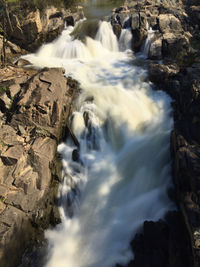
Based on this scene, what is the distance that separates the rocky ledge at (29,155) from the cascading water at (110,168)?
1.68 ft

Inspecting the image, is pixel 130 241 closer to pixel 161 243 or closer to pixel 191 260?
pixel 161 243

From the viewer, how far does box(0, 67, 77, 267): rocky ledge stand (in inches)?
227

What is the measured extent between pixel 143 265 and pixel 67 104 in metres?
6.26

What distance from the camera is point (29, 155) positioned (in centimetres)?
681

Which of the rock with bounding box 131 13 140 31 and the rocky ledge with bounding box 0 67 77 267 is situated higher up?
the rock with bounding box 131 13 140 31

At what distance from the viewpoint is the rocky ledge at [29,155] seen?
5766 mm

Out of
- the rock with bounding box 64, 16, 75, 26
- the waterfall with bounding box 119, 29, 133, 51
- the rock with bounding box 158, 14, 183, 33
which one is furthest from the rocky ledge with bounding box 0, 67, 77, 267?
the rock with bounding box 158, 14, 183, 33

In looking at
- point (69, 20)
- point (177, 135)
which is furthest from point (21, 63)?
point (177, 135)

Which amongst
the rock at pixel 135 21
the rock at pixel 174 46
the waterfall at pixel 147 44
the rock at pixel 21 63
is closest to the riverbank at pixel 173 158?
the rock at pixel 21 63

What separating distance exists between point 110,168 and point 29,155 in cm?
294

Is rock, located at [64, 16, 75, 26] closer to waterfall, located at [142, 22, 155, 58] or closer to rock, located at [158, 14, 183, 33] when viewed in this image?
waterfall, located at [142, 22, 155, 58]

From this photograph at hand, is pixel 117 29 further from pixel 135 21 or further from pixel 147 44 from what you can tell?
pixel 147 44

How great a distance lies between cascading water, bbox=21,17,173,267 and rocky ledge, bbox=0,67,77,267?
51cm

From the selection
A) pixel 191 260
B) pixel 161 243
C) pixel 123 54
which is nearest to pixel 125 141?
pixel 161 243
